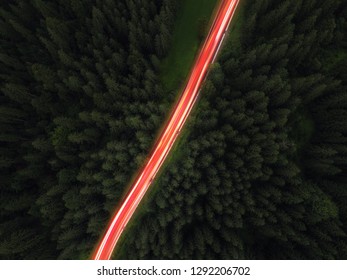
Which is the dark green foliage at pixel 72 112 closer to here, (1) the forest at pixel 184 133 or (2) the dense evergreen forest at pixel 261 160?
(1) the forest at pixel 184 133

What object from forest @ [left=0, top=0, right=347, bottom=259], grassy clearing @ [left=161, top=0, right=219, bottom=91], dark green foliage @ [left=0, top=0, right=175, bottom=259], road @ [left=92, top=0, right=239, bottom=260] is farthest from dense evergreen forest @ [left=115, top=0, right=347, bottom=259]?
dark green foliage @ [left=0, top=0, right=175, bottom=259]

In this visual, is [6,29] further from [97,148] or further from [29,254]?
[29,254]

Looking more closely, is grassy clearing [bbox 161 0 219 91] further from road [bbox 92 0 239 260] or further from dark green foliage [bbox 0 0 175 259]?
dark green foliage [bbox 0 0 175 259]

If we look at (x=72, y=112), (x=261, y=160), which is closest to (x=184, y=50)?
(x=72, y=112)

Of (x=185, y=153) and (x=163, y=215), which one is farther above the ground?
(x=185, y=153)

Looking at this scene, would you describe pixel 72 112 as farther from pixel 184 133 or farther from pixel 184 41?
pixel 184 41

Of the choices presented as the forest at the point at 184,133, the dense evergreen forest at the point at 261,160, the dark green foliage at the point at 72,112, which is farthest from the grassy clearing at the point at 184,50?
the dark green foliage at the point at 72,112

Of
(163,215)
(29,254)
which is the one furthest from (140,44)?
(29,254)
